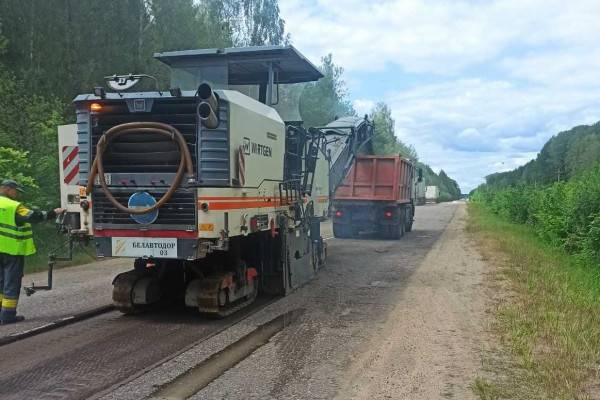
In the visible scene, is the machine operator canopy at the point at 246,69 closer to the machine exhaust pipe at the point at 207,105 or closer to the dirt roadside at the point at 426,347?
the machine exhaust pipe at the point at 207,105

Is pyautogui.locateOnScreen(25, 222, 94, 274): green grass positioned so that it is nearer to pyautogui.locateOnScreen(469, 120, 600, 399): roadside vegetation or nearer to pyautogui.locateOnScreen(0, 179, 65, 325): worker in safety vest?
pyautogui.locateOnScreen(0, 179, 65, 325): worker in safety vest

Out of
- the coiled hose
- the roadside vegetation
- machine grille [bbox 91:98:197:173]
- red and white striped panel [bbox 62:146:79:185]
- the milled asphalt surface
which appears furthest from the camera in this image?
red and white striped panel [bbox 62:146:79:185]

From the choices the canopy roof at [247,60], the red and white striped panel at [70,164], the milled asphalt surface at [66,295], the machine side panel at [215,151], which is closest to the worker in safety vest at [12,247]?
the milled asphalt surface at [66,295]

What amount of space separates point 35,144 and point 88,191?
914 centimetres

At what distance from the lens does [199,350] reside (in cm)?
584

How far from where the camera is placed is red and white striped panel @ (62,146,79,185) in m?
7.40

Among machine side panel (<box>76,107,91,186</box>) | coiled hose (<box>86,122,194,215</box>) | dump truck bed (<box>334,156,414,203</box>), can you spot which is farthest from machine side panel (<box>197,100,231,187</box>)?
dump truck bed (<box>334,156,414,203</box>)

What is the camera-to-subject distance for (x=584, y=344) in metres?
5.83

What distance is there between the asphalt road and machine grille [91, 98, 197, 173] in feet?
6.15

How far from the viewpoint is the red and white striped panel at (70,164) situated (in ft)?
24.3

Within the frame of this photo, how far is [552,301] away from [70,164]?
669 centimetres

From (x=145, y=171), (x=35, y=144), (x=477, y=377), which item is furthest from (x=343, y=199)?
(x=477, y=377)

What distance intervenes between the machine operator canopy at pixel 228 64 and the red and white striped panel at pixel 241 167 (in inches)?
78.2

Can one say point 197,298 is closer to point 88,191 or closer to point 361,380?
point 88,191
